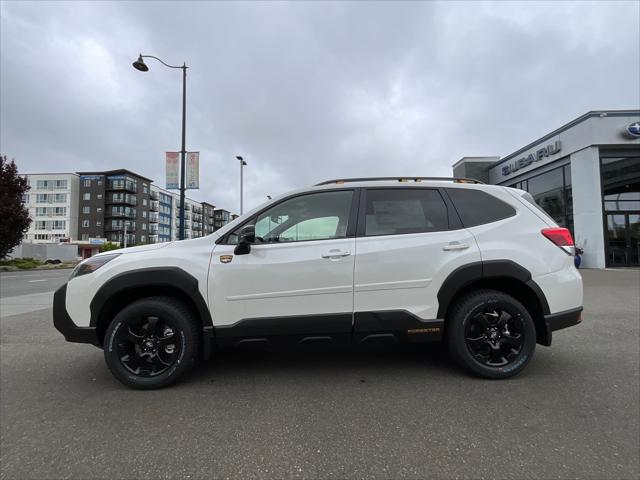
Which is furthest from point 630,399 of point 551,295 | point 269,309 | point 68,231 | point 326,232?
point 68,231

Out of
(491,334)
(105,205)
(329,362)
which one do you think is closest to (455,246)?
(491,334)

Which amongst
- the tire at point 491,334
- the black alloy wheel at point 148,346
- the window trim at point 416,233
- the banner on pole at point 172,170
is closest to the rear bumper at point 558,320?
the tire at point 491,334

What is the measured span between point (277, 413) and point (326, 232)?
1.51 meters

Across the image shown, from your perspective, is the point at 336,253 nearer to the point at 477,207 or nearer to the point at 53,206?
the point at 477,207

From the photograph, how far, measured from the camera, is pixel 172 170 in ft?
43.1

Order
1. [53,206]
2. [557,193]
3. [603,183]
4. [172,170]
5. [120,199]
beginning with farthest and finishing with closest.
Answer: [120,199]
[53,206]
[557,193]
[603,183]
[172,170]

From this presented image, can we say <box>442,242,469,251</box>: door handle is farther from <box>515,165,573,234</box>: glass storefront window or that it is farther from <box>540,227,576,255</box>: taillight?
<box>515,165,573,234</box>: glass storefront window

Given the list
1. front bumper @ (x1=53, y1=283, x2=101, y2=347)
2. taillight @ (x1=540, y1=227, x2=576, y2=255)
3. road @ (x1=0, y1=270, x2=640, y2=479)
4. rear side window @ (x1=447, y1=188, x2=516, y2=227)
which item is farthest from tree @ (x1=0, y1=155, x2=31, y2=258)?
taillight @ (x1=540, y1=227, x2=576, y2=255)

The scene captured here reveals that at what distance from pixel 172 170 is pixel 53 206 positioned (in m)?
79.9

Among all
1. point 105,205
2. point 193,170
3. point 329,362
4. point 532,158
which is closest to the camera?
point 329,362

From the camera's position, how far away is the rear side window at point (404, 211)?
308 cm

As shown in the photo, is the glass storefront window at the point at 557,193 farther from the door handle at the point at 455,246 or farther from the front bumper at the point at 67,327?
the front bumper at the point at 67,327

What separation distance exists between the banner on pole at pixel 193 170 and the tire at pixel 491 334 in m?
11.6

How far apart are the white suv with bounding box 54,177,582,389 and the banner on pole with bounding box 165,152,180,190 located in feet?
36.2
